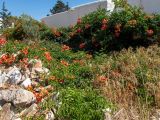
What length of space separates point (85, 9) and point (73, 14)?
3.32 feet

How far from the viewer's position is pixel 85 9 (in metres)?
19.6

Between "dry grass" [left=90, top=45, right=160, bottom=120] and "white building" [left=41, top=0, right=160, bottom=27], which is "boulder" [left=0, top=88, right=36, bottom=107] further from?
"white building" [left=41, top=0, right=160, bottom=27]

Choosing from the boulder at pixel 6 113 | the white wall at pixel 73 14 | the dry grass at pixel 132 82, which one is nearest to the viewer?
the dry grass at pixel 132 82

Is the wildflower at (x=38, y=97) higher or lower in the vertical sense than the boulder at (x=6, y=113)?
higher

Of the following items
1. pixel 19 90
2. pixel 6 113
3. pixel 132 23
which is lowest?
pixel 6 113

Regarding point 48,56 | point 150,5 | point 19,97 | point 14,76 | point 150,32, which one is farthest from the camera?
point 150,5

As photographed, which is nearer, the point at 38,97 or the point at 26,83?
the point at 38,97

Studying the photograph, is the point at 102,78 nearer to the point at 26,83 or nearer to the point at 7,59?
the point at 26,83

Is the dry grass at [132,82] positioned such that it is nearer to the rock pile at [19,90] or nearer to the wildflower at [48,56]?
the wildflower at [48,56]

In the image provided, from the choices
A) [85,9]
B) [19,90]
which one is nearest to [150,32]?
[19,90]

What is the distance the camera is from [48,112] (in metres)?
9.59

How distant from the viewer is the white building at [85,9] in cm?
1545

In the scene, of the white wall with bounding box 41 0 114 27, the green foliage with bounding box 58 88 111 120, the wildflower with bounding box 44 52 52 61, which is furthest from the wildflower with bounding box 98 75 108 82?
the white wall with bounding box 41 0 114 27

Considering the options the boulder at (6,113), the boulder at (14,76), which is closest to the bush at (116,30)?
the boulder at (14,76)
